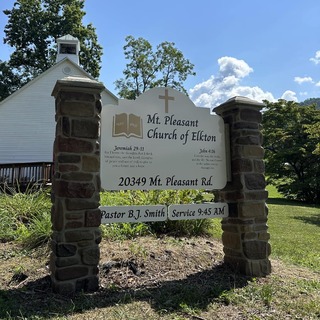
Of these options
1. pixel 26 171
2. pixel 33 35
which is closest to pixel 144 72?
pixel 33 35

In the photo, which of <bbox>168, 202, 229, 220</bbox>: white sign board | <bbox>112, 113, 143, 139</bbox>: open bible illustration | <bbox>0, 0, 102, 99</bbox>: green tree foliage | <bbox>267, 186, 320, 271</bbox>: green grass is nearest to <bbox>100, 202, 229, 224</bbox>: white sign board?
<bbox>168, 202, 229, 220</bbox>: white sign board

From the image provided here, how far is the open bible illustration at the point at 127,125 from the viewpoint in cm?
423

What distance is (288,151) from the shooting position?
2220 centimetres

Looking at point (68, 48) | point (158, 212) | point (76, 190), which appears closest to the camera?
point (76, 190)

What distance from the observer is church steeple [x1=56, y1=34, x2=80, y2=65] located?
69.7 ft

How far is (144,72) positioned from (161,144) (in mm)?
31741

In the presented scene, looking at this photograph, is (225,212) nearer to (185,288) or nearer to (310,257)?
(185,288)

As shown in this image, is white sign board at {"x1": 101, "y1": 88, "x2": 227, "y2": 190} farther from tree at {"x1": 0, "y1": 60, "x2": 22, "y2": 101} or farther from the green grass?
tree at {"x1": 0, "y1": 60, "x2": 22, "y2": 101}

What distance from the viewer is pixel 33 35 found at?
97.6ft

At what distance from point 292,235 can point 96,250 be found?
624 centimetres

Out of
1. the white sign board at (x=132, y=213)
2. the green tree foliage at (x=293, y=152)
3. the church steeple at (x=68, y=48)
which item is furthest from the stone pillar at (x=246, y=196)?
the church steeple at (x=68, y=48)

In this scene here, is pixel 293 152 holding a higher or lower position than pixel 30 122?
lower

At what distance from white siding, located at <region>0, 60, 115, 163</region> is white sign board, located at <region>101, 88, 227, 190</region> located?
1447cm

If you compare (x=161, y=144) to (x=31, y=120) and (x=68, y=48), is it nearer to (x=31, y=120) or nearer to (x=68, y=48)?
(x=31, y=120)
